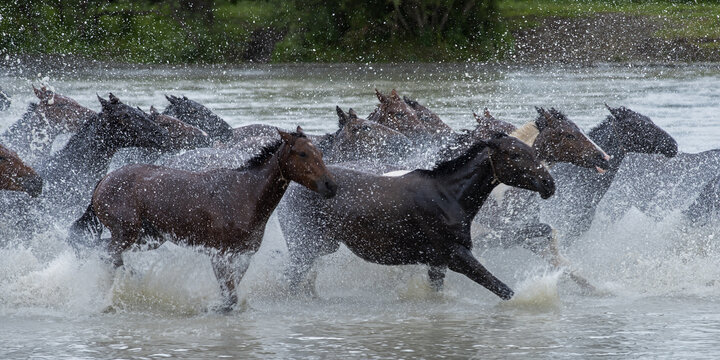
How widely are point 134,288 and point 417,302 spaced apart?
177cm

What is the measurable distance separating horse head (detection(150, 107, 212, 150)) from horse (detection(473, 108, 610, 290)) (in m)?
2.20

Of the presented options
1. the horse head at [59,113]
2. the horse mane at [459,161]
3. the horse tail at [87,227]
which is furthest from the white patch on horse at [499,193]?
the horse head at [59,113]

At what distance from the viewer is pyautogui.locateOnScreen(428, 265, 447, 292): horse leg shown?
798cm

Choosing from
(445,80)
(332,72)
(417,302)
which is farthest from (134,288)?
(332,72)

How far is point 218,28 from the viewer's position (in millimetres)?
32438

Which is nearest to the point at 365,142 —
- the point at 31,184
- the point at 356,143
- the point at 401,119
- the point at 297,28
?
the point at 356,143

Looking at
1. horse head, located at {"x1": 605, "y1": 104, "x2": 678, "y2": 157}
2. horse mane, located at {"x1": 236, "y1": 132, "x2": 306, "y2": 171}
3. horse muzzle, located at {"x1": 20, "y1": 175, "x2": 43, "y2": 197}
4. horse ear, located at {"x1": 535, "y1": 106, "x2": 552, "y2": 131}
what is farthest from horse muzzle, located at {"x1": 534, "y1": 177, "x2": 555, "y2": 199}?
horse muzzle, located at {"x1": 20, "y1": 175, "x2": 43, "y2": 197}

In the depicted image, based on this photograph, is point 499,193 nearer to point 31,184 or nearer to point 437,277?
point 437,277

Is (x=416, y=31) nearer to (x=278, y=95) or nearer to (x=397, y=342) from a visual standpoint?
(x=278, y=95)

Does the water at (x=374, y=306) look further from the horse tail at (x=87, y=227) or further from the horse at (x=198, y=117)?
the horse at (x=198, y=117)

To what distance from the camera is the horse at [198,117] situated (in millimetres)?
10930

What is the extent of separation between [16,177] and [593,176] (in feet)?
13.4

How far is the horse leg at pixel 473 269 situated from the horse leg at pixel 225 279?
1325 millimetres

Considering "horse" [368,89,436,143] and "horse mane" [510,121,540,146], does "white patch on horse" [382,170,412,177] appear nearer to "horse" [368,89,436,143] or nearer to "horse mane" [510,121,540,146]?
"horse mane" [510,121,540,146]
